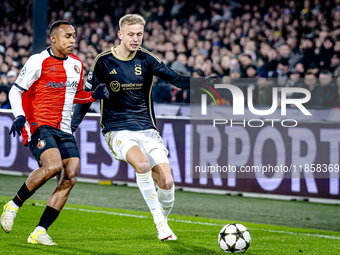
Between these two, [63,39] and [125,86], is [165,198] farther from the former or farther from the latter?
[63,39]

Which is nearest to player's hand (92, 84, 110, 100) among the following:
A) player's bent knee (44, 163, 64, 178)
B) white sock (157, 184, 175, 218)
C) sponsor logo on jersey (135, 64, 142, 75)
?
sponsor logo on jersey (135, 64, 142, 75)

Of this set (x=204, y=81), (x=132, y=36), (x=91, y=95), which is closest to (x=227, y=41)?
(x=204, y=81)

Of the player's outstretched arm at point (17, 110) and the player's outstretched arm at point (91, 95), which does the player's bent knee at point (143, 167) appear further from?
the player's outstretched arm at point (17, 110)

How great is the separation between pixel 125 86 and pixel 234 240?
5.95 feet

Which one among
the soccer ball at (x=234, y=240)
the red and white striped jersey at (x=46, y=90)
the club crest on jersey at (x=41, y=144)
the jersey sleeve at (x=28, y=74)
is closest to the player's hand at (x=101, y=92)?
the red and white striped jersey at (x=46, y=90)

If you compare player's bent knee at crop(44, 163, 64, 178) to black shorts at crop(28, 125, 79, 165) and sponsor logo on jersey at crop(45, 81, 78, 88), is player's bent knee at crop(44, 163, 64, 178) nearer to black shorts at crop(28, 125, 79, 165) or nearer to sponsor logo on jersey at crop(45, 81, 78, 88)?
black shorts at crop(28, 125, 79, 165)

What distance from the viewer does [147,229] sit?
5957mm

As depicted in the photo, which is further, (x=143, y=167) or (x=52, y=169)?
(x=143, y=167)

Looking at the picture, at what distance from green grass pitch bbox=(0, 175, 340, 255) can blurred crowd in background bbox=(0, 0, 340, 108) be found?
2.18 m

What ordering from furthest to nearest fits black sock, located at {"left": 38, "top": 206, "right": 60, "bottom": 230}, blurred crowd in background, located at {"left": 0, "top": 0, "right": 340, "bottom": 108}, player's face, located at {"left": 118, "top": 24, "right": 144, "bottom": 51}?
blurred crowd in background, located at {"left": 0, "top": 0, "right": 340, "bottom": 108} → player's face, located at {"left": 118, "top": 24, "right": 144, "bottom": 51} → black sock, located at {"left": 38, "top": 206, "right": 60, "bottom": 230}

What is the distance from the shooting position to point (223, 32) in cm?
1266

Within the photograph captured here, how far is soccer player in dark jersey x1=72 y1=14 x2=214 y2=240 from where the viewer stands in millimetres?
5070

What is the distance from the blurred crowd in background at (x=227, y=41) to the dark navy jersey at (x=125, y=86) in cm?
384

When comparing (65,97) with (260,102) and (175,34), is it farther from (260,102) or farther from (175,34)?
(175,34)
